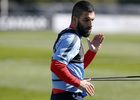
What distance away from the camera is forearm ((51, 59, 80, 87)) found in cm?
455

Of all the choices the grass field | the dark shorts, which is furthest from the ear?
the grass field

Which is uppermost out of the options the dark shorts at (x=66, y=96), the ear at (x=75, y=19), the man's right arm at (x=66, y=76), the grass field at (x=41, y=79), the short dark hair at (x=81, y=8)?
the short dark hair at (x=81, y=8)

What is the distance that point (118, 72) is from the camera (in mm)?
14125

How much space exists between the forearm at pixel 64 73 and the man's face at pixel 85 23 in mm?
482

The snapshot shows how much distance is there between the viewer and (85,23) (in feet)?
15.5

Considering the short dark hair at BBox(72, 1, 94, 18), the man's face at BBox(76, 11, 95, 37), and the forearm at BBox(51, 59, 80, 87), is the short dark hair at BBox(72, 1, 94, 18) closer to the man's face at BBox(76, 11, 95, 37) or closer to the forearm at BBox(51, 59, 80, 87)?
the man's face at BBox(76, 11, 95, 37)

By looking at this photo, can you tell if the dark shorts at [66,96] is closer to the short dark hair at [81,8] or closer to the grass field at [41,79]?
the short dark hair at [81,8]

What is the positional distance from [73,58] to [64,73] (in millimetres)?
267

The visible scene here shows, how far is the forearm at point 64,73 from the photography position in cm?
455

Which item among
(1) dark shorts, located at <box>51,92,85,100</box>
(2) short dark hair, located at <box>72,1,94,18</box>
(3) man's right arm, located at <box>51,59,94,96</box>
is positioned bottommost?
(1) dark shorts, located at <box>51,92,85,100</box>

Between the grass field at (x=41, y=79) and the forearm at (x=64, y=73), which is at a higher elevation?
the forearm at (x=64, y=73)

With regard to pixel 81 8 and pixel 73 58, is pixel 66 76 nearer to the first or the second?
pixel 73 58

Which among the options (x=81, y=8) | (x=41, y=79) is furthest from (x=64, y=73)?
(x=41, y=79)

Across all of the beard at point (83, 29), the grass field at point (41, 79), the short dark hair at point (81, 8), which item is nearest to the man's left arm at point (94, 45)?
the beard at point (83, 29)
